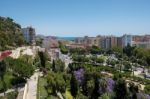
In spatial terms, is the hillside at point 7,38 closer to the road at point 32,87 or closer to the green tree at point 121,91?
the road at point 32,87

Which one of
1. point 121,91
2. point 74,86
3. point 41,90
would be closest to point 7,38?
point 41,90

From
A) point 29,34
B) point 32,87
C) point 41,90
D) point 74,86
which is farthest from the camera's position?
point 29,34

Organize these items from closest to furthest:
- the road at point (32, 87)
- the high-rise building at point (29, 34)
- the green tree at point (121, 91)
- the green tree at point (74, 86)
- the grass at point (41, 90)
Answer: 1. the green tree at point (121, 91)
2. the grass at point (41, 90)
3. the road at point (32, 87)
4. the green tree at point (74, 86)
5. the high-rise building at point (29, 34)

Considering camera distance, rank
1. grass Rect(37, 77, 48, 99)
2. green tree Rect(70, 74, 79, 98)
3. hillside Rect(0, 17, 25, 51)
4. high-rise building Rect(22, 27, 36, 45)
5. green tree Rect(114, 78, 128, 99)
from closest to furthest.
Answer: green tree Rect(114, 78, 128, 99) < grass Rect(37, 77, 48, 99) < green tree Rect(70, 74, 79, 98) < hillside Rect(0, 17, 25, 51) < high-rise building Rect(22, 27, 36, 45)

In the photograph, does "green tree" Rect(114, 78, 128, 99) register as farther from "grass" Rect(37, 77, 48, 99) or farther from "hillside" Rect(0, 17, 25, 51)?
"hillside" Rect(0, 17, 25, 51)

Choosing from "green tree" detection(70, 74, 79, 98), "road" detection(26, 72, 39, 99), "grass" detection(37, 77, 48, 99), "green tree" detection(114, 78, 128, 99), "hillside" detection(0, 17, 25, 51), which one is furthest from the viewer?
"hillside" detection(0, 17, 25, 51)

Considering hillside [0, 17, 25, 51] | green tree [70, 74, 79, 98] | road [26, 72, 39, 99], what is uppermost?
hillside [0, 17, 25, 51]

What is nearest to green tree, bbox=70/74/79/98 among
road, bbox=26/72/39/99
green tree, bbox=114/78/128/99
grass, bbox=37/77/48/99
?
grass, bbox=37/77/48/99

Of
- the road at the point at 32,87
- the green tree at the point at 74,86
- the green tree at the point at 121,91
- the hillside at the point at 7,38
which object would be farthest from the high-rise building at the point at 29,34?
the green tree at the point at 121,91

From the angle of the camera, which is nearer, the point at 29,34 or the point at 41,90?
the point at 41,90

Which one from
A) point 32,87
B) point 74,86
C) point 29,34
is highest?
point 29,34

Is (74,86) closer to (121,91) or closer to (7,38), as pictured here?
(121,91)
